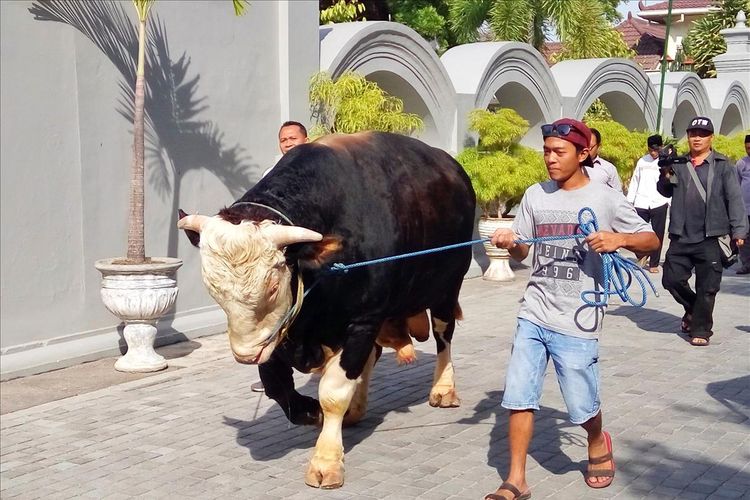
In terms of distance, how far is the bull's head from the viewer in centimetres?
430

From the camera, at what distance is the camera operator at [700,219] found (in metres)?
8.33

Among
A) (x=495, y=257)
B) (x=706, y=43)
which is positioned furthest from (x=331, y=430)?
(x=706, y=43)

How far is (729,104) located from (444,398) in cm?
1777

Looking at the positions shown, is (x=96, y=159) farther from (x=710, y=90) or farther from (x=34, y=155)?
(x=710, y=90)

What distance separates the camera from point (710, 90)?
2178cm

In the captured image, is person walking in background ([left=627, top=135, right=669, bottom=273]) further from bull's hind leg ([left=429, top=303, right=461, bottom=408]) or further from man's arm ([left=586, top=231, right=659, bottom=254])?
man's arm ([left=586, top=231, right=659, bottom=254])

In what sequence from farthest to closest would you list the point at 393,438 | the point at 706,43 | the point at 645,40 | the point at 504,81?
the point at 645,40
the point at 706,43
the point at 504,81
the point at 393,438

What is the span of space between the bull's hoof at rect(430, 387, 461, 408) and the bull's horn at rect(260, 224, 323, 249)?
7.99 ft

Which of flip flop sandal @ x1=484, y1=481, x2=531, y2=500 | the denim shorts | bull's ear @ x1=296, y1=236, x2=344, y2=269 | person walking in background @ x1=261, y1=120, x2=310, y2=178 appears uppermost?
person walking in background @ x1=261, y1=120, x2=310, y2=178

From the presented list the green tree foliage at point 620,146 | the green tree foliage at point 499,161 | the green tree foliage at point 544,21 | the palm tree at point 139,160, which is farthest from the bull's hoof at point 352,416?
the green tree foliage at point 544,21

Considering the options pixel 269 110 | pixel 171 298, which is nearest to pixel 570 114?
pixel 269 110

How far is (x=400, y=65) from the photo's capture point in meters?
11.5

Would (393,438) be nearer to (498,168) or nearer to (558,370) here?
(558,370)

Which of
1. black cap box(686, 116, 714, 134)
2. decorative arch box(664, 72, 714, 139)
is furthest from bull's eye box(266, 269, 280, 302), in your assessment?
decorative arch box(664, 72, 714, 139)
